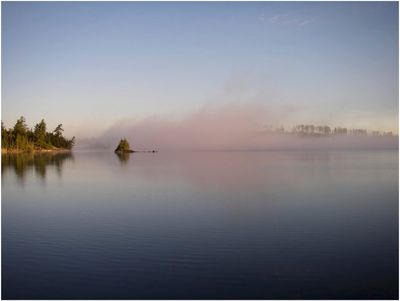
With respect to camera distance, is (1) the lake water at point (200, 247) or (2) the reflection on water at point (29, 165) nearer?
(1) the lake water at point (200, 247)

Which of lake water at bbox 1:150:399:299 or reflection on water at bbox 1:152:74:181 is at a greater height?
reflection on water at bbox 1:152:74:181

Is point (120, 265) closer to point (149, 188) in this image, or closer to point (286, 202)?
point (286, 202)

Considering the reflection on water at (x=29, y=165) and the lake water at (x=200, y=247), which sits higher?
the reflection on water at (x=29, y=165)

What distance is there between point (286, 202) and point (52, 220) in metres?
21.1

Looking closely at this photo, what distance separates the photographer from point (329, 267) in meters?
16.6

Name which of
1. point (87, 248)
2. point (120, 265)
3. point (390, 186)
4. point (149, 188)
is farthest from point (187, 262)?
point (390, 186)

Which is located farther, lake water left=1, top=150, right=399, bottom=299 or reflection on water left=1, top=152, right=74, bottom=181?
reflection on water left=1, top=152, right=74, bottom=181

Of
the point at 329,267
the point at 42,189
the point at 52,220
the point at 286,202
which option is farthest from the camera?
the point at 42,189

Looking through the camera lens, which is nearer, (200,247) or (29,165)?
(200,247)

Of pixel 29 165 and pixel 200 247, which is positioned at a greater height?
pixel 29 165

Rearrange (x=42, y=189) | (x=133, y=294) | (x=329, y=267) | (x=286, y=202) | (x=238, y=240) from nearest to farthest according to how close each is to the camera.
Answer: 1. (x=133, y=294)
2. (x=329, y=267)
3. (x=238, y=240)
4. (x=286, y=202)
5. (x=42, y=189)

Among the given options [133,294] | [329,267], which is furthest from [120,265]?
[329,267]

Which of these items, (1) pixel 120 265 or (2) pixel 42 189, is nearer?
(1) pixel 120 265

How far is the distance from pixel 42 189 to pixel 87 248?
95.7 feet
